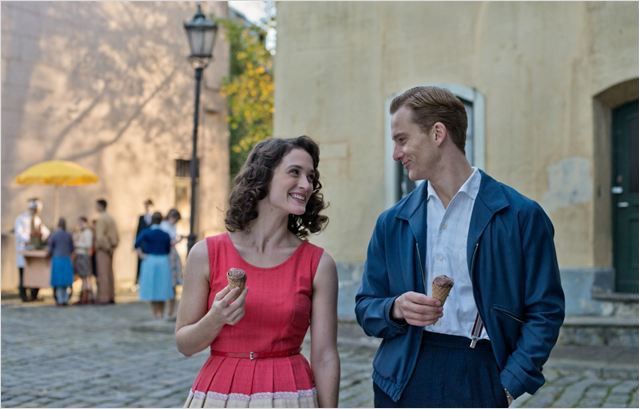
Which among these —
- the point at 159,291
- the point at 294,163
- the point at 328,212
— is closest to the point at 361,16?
the point at 328,212

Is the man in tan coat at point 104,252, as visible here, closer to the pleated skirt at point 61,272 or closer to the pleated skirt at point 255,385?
the pleated skirt at point 61,272

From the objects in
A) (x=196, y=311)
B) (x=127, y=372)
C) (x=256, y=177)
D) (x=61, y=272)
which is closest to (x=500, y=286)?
(x=256, y=177)

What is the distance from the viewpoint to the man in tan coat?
18422mm

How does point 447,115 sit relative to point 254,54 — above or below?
below

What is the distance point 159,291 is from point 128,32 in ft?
34.7

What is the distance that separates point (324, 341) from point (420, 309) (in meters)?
0.46

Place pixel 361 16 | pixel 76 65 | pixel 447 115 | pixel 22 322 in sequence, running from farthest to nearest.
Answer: pixel 76 65 < pixel 22 322 < pixel 361 16 < pixel 447 115

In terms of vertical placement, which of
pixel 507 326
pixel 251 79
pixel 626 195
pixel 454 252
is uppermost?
pixel 251 79

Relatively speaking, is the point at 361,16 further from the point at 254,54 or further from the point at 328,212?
the point at 254,54

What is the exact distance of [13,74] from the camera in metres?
20.1

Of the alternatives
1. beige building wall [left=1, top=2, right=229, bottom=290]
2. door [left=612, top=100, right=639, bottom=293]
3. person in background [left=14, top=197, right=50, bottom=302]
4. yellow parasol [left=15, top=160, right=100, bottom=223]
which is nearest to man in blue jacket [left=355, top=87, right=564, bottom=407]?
door [left=612, top=100, right=639, bottom=293]

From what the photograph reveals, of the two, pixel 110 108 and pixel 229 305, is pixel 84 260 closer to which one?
pixel 110 108

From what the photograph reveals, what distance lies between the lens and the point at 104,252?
18.5 meters

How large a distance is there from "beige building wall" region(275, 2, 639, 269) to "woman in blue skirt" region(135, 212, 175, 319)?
9.23 feet
